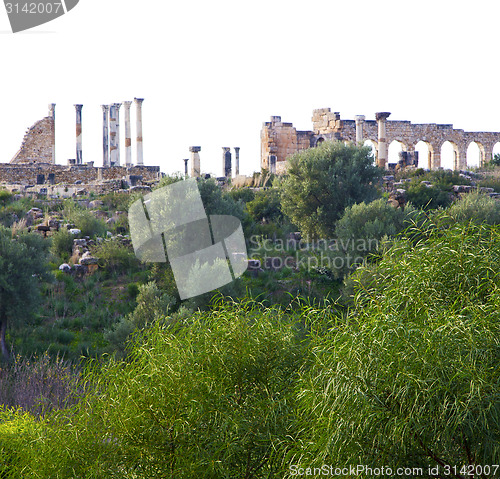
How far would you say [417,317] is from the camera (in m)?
6.02

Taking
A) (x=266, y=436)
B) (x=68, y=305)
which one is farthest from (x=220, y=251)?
(x=266, y=436)

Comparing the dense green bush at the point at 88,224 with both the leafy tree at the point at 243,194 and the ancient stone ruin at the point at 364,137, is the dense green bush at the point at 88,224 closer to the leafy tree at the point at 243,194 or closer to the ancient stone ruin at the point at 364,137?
the leafy tree at the point at 243,194

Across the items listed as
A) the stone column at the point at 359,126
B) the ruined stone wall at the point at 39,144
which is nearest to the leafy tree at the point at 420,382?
the stone column at the point at 359,126

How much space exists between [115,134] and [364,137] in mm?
16175

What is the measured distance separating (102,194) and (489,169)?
70.1 feet

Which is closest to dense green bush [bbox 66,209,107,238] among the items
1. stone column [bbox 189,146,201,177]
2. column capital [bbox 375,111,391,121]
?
stone column [bbox 189,146,201,177]

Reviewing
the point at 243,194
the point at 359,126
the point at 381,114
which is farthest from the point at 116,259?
the point at 359,126

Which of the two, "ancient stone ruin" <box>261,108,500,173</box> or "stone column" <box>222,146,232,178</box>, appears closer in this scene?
"ancient stone ruin" <box>261,108,500,173</box>

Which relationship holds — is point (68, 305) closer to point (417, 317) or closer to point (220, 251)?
point (220, 251)

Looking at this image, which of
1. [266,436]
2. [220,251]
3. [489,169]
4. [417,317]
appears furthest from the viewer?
[489,169]

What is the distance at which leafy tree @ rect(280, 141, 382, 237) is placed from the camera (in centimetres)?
2261

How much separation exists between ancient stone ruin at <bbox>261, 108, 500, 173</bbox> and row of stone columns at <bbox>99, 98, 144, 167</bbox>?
308 inches

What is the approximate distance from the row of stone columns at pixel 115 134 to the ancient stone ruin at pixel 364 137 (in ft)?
25.7

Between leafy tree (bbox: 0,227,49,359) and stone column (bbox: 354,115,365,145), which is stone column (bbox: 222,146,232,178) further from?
leafy tree (bbox: 0,227,49,359)
